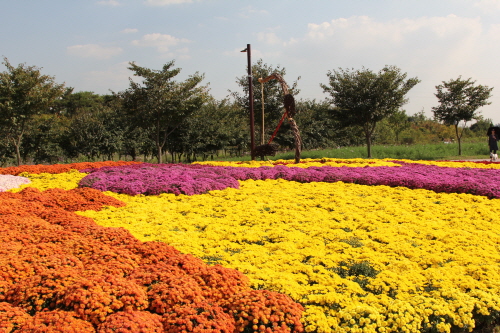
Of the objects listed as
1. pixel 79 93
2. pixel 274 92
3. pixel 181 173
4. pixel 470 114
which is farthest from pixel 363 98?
pixel 79 93

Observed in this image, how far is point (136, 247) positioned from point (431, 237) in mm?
4155

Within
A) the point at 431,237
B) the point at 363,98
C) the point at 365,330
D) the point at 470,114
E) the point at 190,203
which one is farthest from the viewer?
the point at 470,114

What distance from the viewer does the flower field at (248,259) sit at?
10.8 feet

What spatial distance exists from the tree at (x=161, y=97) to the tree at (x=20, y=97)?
384cm

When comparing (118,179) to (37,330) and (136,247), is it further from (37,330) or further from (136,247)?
(37,330)

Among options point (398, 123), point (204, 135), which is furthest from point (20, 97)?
point (398, 123)

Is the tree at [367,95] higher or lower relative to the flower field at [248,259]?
higher

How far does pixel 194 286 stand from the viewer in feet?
12.0

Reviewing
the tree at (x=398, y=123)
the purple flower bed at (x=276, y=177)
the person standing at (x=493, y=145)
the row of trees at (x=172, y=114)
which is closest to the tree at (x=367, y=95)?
the row of trees at (x=172, y=114)

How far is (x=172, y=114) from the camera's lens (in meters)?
19.7

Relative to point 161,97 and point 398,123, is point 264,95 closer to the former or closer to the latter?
point 161,97

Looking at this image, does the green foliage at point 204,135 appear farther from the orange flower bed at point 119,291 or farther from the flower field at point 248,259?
the orange flower bed at point 119,291

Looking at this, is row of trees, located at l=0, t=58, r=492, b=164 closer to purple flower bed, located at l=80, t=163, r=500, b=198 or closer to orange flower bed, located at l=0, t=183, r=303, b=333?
purple flower bed, located at l=80, t=163, r=500, b=198

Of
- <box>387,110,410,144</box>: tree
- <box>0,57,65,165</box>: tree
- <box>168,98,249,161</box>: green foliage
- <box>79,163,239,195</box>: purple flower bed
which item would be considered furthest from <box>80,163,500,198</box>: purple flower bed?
<box>387,110,410,144</box>: tree
